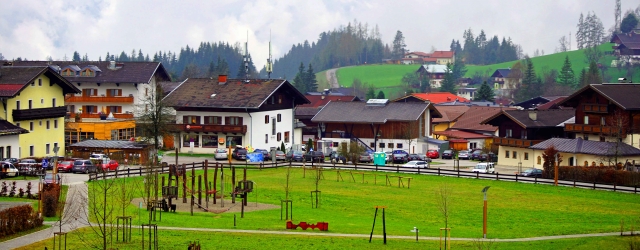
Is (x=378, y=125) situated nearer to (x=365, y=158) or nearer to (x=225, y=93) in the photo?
(x=365, y=158)

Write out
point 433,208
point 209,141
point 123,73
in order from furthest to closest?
point 123,73
point 209,141
point 433,208

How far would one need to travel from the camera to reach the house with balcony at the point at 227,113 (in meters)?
87.9

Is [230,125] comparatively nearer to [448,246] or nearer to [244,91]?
[244,91]

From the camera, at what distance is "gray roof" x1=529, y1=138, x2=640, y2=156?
246 ft

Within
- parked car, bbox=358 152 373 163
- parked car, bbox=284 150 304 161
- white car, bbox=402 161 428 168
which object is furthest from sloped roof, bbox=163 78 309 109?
white car, bbox=402 161 428 168

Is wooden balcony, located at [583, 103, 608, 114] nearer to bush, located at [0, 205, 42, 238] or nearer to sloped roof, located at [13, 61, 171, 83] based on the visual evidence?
sloped roof, located at [13, 61, 171, 83]

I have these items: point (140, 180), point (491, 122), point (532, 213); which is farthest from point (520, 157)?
point (140, 180)

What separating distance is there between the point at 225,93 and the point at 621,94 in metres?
35.5

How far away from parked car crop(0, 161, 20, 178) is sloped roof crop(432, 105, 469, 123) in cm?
6167

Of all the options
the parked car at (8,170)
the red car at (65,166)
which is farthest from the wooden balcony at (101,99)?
the parked car at (8,170)

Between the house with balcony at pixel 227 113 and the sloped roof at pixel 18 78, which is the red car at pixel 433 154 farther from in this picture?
the sloped roof at pixel 18 78

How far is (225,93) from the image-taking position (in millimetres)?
90875

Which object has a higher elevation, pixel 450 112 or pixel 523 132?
pixel 450 112

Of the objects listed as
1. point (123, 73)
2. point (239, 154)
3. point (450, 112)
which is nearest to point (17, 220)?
point (239, 154)
